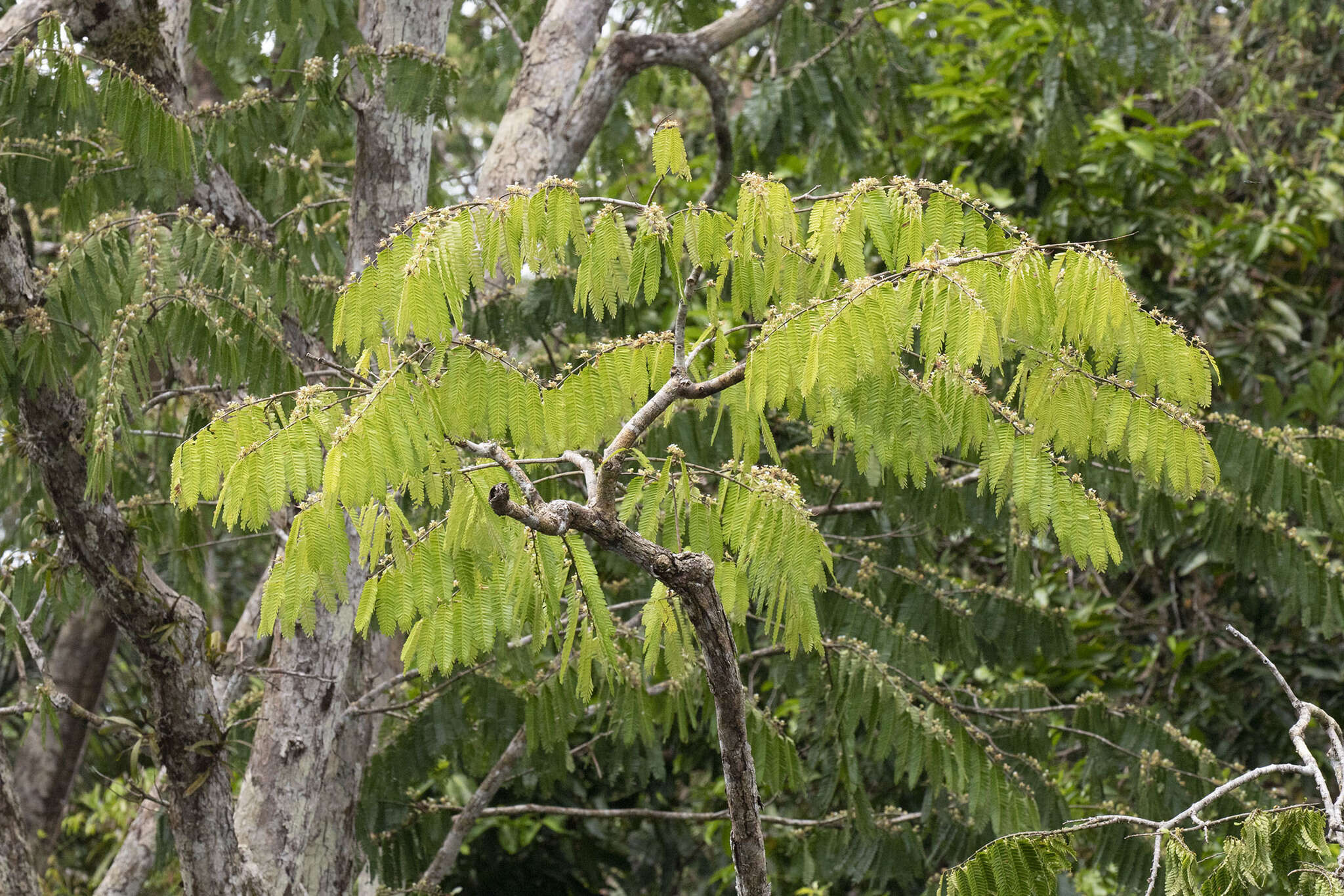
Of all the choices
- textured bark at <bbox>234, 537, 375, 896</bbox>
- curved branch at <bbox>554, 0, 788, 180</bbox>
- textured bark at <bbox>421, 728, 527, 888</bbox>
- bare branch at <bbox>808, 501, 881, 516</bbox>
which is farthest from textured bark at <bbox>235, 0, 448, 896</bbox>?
bare branch at <bbox>808, 501, 881, 516</bbox>

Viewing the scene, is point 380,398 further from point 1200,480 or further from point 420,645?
point 1200,480

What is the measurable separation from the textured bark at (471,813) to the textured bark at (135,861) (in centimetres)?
123

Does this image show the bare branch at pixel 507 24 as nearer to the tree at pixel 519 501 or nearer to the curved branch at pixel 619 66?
the tree at pixel 519 501

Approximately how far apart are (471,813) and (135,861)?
60.9 inches

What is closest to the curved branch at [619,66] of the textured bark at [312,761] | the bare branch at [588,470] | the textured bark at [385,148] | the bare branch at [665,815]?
the textured bark at [385,148]

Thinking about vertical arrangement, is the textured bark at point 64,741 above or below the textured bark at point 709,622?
below

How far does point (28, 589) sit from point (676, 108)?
16.2 ft

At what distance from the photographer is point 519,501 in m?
2.30

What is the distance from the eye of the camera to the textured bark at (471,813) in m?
4.36

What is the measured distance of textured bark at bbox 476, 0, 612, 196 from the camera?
4.70m

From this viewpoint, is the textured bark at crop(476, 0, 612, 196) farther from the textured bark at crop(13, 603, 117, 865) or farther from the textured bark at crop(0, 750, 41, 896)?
the textured bark at crop(13, 603, 117, 865)

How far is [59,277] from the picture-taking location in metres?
3.32

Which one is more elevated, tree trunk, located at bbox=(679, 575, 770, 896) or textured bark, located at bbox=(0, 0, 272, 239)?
textured bark, located at bbox=(0, 0, 272, 239)

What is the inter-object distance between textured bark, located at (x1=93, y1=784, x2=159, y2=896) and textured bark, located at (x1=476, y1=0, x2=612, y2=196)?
2759 mm
